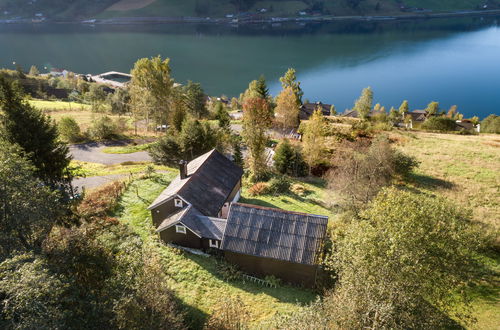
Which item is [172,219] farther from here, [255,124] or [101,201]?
[255,124]

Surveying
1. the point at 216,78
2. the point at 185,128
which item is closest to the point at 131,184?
the point at 185,128

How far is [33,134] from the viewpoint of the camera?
30.2 metres

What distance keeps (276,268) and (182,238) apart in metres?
8.57

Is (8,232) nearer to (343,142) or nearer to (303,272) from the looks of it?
(303,272)

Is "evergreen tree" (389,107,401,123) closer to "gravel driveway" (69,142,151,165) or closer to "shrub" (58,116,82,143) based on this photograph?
"gravel driveway" (69,142,151,165)

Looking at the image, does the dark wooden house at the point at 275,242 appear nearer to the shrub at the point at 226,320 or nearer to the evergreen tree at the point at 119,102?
the shrub at the point at 226,320

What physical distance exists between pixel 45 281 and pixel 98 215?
2009 centimetres

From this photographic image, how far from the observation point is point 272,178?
1663 inches

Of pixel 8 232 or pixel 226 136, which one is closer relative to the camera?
pixel 8 232

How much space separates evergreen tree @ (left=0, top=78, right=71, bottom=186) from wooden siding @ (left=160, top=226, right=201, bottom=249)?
39.7 feet

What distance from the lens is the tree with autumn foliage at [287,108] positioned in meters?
60.2

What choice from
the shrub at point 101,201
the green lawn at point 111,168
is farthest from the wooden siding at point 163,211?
the green lawn at point 111,168

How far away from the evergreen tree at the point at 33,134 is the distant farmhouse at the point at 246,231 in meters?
10.9

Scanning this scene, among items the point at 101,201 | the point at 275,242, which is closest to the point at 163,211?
the point at 101,201
